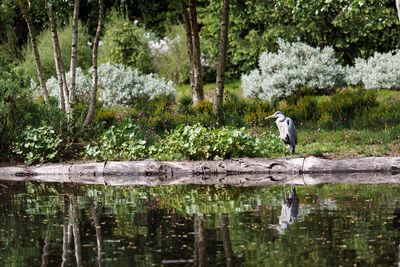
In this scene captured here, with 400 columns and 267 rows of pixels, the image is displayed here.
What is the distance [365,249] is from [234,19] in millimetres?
20887

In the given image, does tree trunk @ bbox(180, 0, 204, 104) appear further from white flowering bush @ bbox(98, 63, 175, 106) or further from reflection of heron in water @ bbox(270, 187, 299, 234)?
reflection of heron in water @ bbox(270, 187, 299, 234)

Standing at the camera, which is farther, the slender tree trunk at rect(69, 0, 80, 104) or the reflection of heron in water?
the slender tree trunk at rect(69, 0, 80, 104)

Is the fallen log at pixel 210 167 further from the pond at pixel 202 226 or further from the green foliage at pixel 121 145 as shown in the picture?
the pond at pixel 202 226

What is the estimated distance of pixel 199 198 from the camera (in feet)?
44.2

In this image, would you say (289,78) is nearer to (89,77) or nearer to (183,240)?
(89,77)

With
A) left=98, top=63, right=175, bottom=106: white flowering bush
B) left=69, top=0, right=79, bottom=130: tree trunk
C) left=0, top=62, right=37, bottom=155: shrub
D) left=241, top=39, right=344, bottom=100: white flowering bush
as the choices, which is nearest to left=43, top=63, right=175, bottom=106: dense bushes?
left=98, top=63, right=175, bottom=106: white flowering bush

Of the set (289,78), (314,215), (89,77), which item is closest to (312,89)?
(289,78)

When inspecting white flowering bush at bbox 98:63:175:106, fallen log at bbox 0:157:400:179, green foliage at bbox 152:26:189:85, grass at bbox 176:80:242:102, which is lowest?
fallen log at bbox 0:157:400:179

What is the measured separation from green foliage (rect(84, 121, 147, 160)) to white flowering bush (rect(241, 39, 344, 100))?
7254 mm

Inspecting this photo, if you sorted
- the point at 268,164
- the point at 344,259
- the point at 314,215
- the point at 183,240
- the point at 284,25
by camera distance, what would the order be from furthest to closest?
1. the point at 284,25
2. the point at 268,164
3. the point at 314,215
4. the point at 183,240
5. the point at 344,259

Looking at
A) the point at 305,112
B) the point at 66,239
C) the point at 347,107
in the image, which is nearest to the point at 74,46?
the point at 305,112

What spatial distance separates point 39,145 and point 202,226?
315 inches

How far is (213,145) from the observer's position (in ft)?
54.8

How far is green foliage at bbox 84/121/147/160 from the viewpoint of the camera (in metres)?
17.7
